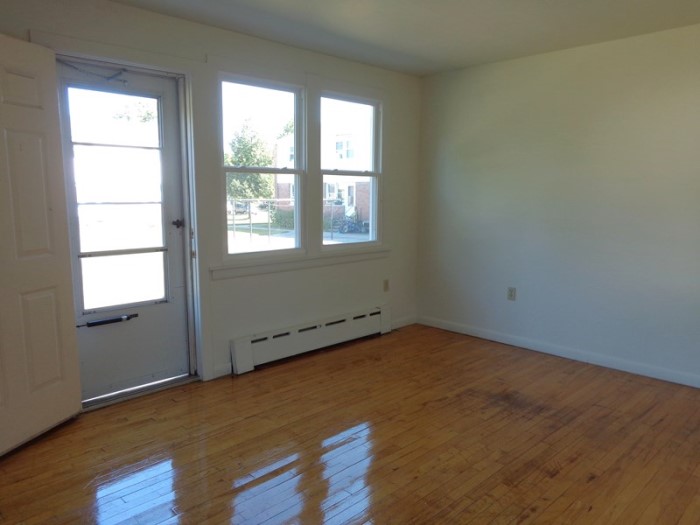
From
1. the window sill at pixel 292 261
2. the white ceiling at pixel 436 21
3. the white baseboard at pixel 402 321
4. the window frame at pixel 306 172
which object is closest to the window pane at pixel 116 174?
the window frame at pixel 306 172

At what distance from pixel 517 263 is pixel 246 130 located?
258 centimetres

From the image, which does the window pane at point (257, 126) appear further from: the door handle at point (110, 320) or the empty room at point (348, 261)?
the door handle at point (110, 320)

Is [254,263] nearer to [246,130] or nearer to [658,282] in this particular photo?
[246,130]

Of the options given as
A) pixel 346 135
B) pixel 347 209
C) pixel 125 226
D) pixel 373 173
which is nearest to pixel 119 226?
pixel 125 226

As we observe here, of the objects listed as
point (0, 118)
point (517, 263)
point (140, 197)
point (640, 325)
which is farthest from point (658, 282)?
point (0, 118)

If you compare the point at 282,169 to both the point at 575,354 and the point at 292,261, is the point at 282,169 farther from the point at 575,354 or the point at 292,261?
the point at 575,354

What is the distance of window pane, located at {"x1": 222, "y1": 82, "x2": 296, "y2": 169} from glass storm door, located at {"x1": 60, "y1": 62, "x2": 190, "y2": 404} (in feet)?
1.26

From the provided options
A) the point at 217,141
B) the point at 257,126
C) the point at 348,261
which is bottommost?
the point at 348,261

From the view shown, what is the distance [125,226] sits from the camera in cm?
319

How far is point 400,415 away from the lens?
3.02 meters

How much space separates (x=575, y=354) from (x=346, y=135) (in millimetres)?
2711

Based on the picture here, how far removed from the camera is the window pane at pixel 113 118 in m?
2.95

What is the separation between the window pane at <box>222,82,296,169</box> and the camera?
141 inches

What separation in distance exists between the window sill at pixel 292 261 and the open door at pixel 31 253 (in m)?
1.07
